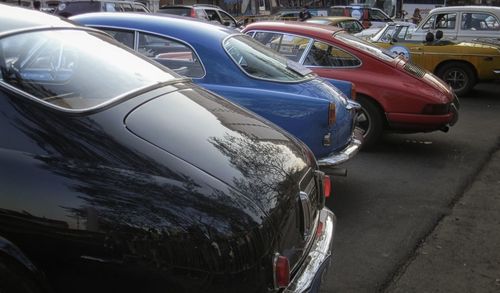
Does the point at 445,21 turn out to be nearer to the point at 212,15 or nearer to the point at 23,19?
the point at 212,15

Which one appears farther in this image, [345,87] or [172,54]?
[345,87]

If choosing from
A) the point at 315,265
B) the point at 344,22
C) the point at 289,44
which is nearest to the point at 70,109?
the point at 315,265

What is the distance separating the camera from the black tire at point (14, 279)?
1.88 metres

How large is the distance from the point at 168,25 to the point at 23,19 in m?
2.54

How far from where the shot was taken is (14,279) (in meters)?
1.90

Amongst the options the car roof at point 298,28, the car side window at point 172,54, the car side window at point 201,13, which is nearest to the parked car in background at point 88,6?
the car side window at point 201,13

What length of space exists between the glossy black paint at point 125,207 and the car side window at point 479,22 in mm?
11519

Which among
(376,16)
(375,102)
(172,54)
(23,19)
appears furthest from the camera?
(376,16)

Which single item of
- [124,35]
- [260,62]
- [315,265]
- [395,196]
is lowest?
[395,196]

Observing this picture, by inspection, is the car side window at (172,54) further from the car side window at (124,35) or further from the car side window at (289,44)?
the car side window at (289,44)

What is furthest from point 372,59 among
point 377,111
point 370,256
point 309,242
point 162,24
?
point 309,242

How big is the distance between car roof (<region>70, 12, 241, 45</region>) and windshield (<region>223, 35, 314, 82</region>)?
0.47 feet

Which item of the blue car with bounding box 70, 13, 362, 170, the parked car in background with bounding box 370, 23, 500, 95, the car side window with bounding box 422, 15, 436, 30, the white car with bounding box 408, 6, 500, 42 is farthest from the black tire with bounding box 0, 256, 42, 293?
the car side window with bounding box 422, 15, 436, 30

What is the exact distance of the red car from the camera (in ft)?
21.6
